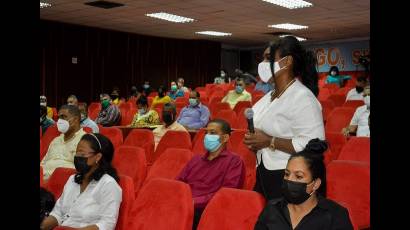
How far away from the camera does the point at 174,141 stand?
5.14 metres

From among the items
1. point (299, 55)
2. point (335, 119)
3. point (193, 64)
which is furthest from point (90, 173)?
point (193, 64)

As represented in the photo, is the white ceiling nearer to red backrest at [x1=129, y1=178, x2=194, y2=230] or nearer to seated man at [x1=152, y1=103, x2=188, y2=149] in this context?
seated man at [x1=152, y1=103, x2=188, y2=149]

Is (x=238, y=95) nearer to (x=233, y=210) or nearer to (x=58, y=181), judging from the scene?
(x=58, y=181)

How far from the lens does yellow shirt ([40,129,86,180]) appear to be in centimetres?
451

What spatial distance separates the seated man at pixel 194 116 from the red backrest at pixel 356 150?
378cm

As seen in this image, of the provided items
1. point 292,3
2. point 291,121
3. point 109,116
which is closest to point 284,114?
point 291,121

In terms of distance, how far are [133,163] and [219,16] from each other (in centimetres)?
795

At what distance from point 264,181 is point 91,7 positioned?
9.03m

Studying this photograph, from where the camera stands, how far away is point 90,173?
312cm

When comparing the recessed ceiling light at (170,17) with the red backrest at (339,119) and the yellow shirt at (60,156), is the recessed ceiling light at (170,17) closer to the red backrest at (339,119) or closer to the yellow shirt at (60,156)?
the red backrest at (339,119)

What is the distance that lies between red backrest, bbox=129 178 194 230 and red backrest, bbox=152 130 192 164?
2.20 m

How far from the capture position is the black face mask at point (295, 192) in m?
2.12

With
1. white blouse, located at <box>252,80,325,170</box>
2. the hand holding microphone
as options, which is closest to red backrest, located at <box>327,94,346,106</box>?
white blouse, located at <box>252,80,325,170</box>

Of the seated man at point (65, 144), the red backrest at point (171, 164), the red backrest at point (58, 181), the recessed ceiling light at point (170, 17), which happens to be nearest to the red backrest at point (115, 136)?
the seated man at point (65, 144)
